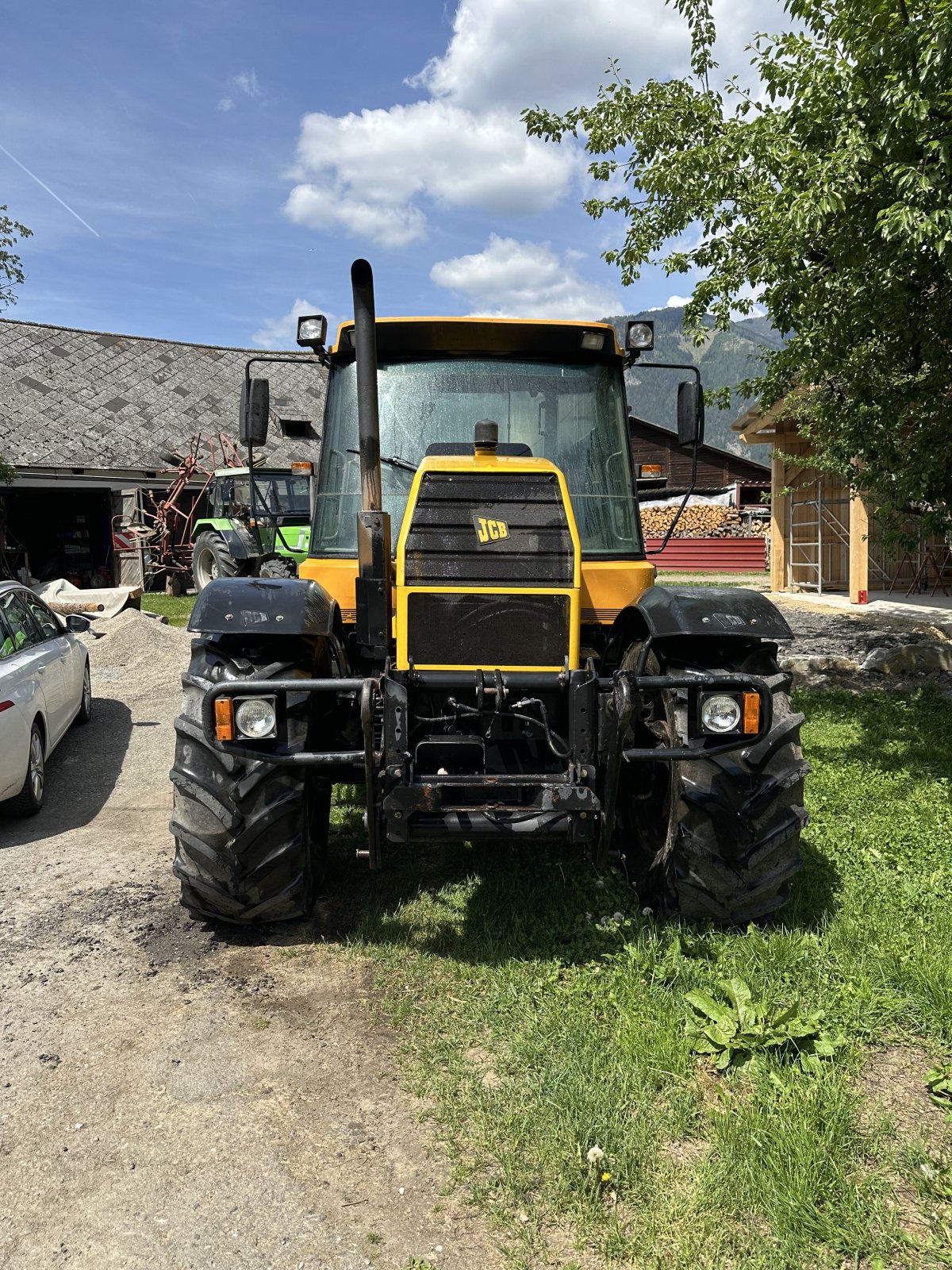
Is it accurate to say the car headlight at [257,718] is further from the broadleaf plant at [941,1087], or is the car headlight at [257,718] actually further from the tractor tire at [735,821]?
the broadleaf plant at [941,1087]

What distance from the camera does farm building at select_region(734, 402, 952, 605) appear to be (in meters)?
17.1

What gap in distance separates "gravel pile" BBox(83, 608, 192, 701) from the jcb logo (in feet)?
21.8

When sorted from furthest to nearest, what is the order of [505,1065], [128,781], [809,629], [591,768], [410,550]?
[809,629]
[128,781]
[410,550]
[591,768]
[505,1065]

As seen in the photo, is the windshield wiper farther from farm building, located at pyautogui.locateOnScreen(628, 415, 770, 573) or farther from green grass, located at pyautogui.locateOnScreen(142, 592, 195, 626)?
farm building, located at pyautogui.locateOnScreen(628, 415, 770, 573)

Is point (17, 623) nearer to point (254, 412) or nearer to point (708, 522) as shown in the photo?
point (254, 412)

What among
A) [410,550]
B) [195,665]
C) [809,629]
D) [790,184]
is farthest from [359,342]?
[809,629]

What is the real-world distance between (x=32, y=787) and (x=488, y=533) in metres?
3.75

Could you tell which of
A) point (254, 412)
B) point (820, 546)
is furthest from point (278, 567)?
point (820, 546)

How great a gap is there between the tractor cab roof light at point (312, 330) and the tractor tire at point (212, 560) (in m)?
10.9

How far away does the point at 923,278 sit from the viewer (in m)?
5.20

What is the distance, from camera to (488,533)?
A: 356 cm

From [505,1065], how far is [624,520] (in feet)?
8.04

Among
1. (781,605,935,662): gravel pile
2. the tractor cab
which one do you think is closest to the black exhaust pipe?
(781,605,935,662): gravel pile

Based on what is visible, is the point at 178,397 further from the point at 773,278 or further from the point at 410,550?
the point at 410,550
